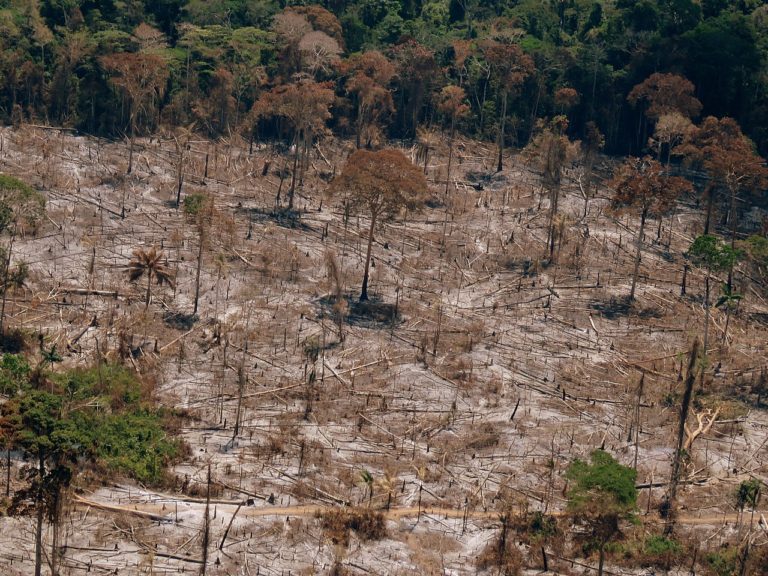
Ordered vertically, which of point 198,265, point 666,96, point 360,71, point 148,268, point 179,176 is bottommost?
point 148,268

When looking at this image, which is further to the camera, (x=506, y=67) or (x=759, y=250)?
A: (x=506, y=67)

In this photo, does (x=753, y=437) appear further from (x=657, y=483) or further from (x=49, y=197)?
(x=49, y=197)

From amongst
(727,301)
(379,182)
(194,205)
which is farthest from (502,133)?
(194,205)

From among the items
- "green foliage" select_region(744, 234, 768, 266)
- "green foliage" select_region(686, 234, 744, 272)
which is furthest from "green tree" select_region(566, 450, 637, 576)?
"green foliage" select_region(744, 234, 768, 266)

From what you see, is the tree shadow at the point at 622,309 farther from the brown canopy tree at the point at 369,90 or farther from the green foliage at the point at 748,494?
the brown canopy tree at the point at 369,90

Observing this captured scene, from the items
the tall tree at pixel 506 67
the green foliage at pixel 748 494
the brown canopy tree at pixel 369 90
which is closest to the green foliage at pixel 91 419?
the green foliage at pixel 748 494

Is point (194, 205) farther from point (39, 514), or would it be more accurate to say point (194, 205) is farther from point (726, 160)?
point (726, 160)
